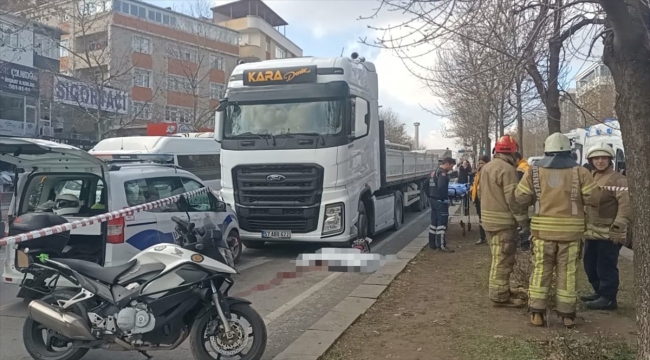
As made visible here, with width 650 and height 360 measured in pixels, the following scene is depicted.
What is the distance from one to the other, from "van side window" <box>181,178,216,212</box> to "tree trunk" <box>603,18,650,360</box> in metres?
6.21

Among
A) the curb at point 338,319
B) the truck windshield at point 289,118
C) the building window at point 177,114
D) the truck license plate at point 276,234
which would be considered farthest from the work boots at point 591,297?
the building window at point 177,114

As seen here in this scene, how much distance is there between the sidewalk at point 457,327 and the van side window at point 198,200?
126 inches

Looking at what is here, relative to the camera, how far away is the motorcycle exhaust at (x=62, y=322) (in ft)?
14.9

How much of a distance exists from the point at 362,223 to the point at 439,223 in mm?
1488

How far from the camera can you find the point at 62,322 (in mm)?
4559

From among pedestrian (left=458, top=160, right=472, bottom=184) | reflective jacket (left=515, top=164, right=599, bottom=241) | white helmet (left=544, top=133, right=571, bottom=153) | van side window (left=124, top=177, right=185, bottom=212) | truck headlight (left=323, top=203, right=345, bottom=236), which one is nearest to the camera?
reflective jacket (left=515, top=164, right=599, bottom=241)

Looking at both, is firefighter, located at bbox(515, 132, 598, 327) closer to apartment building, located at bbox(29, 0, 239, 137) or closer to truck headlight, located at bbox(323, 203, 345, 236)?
truck headlight, located at bbox(323, 203, 345, 236)

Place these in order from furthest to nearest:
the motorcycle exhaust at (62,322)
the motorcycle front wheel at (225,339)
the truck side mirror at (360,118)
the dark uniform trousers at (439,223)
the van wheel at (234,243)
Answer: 1. the dark uniform trousers at (439,223)
2. the truck side mirror at (360,118)
3. the van wheel at (234,243)
4. the motorcycle front wheel at (225,339)
5. the motorcycle exhaust at (62,322)

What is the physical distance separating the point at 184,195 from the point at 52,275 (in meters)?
3.51

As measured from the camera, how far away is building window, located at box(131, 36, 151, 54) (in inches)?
1508

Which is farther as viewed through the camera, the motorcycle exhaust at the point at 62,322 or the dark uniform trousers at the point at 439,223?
the dark uniform trousers at the point at 439,223

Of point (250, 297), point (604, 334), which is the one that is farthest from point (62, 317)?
point (604, 334)

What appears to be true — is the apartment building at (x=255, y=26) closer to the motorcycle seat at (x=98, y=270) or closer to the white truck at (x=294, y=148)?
the white truck at (x=294, y=148)

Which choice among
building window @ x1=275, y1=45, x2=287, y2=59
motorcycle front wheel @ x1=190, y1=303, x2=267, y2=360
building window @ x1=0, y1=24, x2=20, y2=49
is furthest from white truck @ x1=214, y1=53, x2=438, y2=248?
building window @ x1=275, y1=45, x2=287, y2=59
